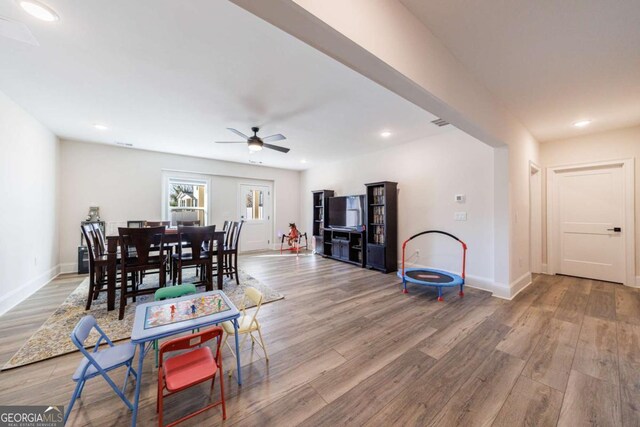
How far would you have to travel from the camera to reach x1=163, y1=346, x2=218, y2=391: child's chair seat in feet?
4.32

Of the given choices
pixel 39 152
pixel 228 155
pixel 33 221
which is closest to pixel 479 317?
pixel 228 155

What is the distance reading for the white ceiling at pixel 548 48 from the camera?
5.38 feet

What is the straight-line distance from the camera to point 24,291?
10.6 ft

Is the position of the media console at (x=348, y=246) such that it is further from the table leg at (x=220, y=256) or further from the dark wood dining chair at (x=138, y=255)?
the dark wood dining chair at (x=138, y=255)

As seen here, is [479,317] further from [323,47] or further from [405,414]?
[323,47]

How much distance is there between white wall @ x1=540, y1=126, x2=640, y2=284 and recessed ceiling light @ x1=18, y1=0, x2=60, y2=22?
22.9 ft

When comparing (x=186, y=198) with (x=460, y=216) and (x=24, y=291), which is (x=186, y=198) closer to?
(x=24, y=291)

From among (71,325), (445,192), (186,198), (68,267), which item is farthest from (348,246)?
(68,267)

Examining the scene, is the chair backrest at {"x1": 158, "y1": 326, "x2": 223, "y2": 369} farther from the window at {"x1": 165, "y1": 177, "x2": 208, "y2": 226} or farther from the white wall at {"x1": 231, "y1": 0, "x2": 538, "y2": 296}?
the window at {"x1": 165, "y1": 177, "x2": 208, "y2": 226}

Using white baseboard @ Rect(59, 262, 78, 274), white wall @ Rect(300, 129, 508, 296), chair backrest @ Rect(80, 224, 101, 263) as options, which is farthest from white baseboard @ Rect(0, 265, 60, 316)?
white wall @ Rect(300, 129, 508, 296)

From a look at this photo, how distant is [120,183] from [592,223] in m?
9.46

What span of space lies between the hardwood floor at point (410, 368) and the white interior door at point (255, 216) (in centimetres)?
423

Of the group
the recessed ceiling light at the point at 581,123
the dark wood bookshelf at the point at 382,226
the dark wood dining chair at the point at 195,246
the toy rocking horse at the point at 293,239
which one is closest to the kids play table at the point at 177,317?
the dark wood dining chair at the point at 195,246

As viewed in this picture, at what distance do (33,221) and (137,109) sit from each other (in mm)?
2445
